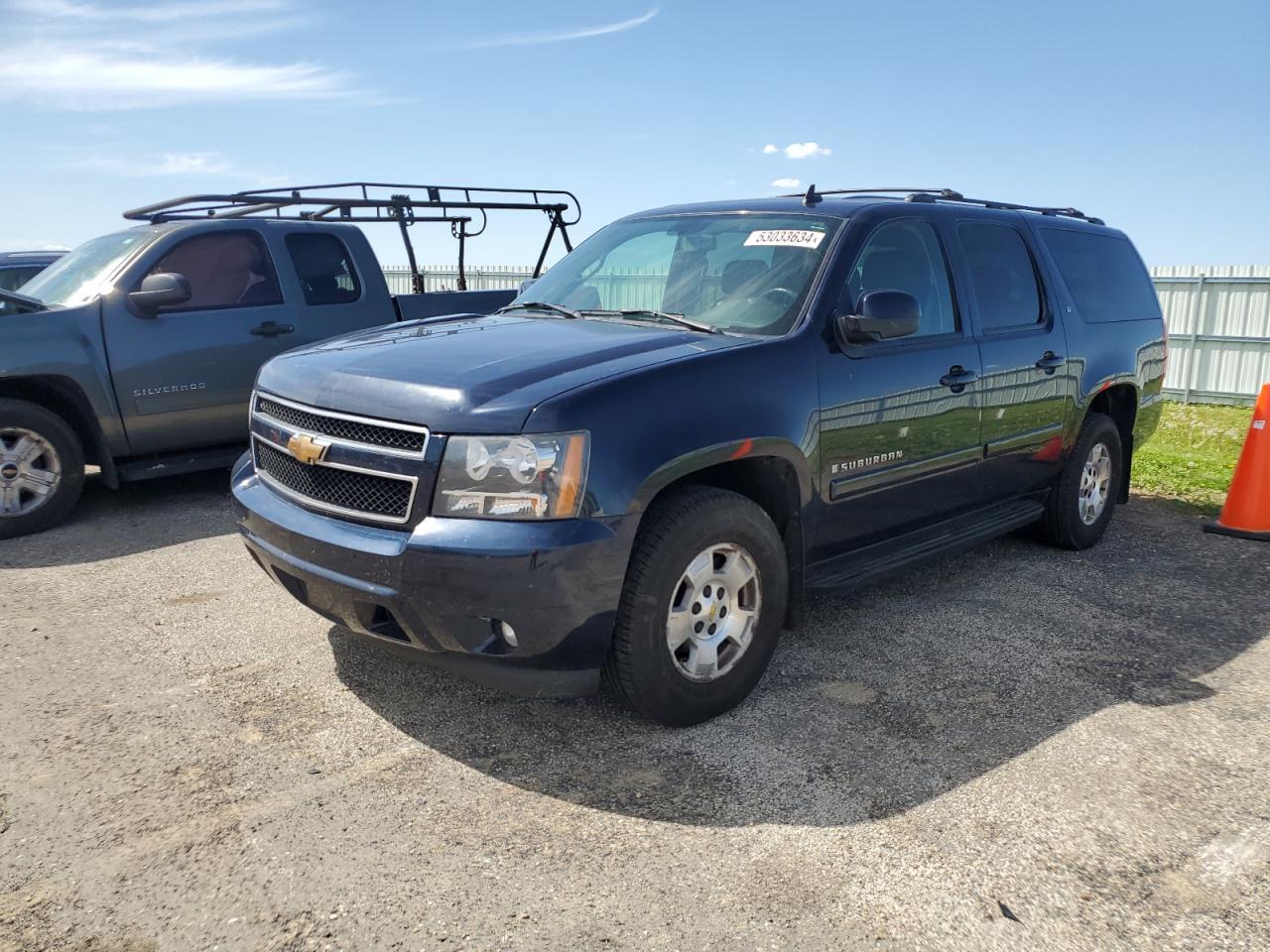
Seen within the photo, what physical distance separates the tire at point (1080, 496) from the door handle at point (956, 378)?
4.86 feet

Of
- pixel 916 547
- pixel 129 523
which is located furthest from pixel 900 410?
pixel 129 523

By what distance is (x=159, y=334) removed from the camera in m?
6.81

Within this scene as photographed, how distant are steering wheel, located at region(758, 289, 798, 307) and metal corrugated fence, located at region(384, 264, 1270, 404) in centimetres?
1465

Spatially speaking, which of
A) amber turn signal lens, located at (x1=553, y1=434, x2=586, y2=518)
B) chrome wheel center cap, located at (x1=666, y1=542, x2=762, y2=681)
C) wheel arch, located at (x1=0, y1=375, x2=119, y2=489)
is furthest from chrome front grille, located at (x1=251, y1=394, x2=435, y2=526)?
wheel arch, located at (x1=0, y1=375, x2=119, y2=489)

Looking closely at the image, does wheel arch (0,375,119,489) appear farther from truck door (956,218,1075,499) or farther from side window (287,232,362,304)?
truck door (956,218,1075,499)

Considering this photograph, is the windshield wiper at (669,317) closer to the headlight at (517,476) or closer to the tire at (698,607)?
the tire at (698,607)

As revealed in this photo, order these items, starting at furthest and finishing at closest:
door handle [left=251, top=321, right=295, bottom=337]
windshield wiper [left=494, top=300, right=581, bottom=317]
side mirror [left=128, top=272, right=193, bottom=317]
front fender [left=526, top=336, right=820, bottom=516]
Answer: door handle [left=251, top=321, right=295, bottom=337], side mirror [left=128, top=272, right=193, bottom=317], windshield wiper [left=494, top=300, right=581, bottom=317], front fender [left=526, top=336, right=820, bottom=516]

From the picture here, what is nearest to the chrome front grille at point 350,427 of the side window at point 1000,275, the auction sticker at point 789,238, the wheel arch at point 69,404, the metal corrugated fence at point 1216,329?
the auction sticker at point 789,238

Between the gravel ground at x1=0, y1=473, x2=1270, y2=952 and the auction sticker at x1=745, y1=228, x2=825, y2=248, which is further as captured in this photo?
the auction sticker at x1=745, y1=228, x2=825, y2=248

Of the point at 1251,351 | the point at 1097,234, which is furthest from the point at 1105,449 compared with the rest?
the point at 1251,351

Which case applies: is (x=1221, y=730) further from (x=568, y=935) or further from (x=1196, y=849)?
(x=568, y=935)

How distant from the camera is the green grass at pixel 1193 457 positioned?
26.9 ft

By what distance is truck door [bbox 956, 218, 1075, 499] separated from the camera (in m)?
5.04

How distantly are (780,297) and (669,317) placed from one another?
18.2 inches
